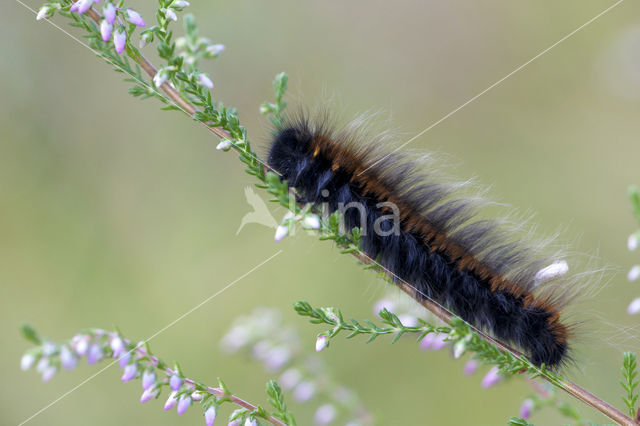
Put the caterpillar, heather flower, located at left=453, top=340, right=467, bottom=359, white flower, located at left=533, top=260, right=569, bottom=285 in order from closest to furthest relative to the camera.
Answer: heather flower, located at left=453, top=340, right=467, bottom=359
white flower, located at left=533, top=260, right=569, bottom=285
the caterpillar

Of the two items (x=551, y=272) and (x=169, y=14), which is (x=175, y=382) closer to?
(x=169, y=14)

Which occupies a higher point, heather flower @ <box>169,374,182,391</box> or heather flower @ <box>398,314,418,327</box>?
heather flower @ <box>169,374,182,391</box>

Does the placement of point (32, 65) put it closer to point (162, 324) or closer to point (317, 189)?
point (162, 324)

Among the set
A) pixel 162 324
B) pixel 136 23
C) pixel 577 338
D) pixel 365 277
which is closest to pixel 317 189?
pixel 136 23

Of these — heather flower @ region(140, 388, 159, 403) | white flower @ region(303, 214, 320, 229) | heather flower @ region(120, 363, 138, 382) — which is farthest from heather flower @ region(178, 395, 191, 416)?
white flower @ region(303, 214, 320, 229)

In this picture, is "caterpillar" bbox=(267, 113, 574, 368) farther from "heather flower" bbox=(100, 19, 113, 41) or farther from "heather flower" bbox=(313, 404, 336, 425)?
"heather flower" bbox=(100, 19, 113, 41)

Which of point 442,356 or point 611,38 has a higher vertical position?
point 611,38
